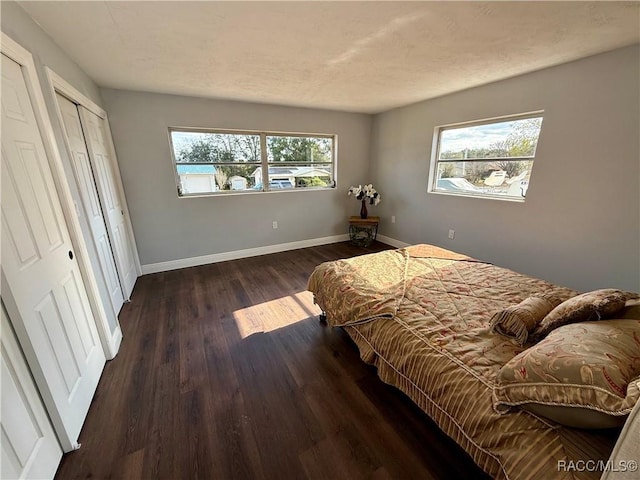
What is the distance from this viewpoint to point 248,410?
1.56 m

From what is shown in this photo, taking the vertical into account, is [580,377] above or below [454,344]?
above

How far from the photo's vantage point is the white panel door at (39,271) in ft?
3.79

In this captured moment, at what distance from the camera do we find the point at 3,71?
122 cm

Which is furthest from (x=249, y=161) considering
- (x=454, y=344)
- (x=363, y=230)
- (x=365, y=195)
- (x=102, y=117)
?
(x=454, y=344)

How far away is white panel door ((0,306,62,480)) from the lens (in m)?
0.99

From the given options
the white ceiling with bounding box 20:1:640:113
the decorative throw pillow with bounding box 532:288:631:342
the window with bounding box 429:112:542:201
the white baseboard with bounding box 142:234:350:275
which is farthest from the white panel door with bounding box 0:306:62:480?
the window with bounding box 429:112:542:201

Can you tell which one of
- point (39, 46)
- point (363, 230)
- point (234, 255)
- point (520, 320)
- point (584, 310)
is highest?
point (39, 46)

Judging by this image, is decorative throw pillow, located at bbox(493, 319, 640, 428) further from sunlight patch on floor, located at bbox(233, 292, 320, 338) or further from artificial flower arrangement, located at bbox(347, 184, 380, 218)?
artificial flower arrangement, located at bbox(347, 184, 380, 218)

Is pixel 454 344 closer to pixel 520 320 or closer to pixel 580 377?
pixel 520 320

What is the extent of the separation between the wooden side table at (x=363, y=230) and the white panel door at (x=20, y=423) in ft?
13.0

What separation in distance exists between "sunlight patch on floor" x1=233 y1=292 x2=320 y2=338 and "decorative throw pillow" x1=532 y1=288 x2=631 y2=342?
5.79ft

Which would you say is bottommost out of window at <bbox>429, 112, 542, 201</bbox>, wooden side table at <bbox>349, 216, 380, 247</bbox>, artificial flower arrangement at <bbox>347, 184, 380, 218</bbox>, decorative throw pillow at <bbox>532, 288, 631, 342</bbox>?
wooden side table at <bbox>349, 216, 380, 247</bbox>

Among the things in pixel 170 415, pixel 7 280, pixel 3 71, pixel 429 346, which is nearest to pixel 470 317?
pixel 429 346

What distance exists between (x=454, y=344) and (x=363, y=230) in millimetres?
3474
